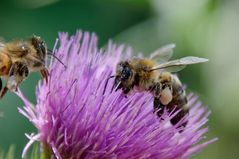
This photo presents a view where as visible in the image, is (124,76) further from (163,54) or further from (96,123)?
(163,54)

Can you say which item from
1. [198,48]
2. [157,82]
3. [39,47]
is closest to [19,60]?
[39,47]

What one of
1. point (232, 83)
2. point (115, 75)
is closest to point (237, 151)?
point (232, 83)

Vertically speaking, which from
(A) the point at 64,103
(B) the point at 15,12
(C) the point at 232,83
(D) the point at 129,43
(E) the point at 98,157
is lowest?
(E) the point at 98,157

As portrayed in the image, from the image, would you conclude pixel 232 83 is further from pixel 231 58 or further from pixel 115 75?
pixel 115 75

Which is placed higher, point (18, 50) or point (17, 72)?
point (18, 50)

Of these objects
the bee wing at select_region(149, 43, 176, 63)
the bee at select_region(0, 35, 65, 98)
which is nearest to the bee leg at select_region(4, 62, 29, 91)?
the bee at select_region(0, 35, 65, 98)

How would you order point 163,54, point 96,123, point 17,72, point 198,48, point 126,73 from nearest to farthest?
point 17,72
point 96,123
point 126,73
point 163,54
point 198,48

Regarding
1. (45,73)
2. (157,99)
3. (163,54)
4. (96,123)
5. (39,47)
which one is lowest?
(96,123)
